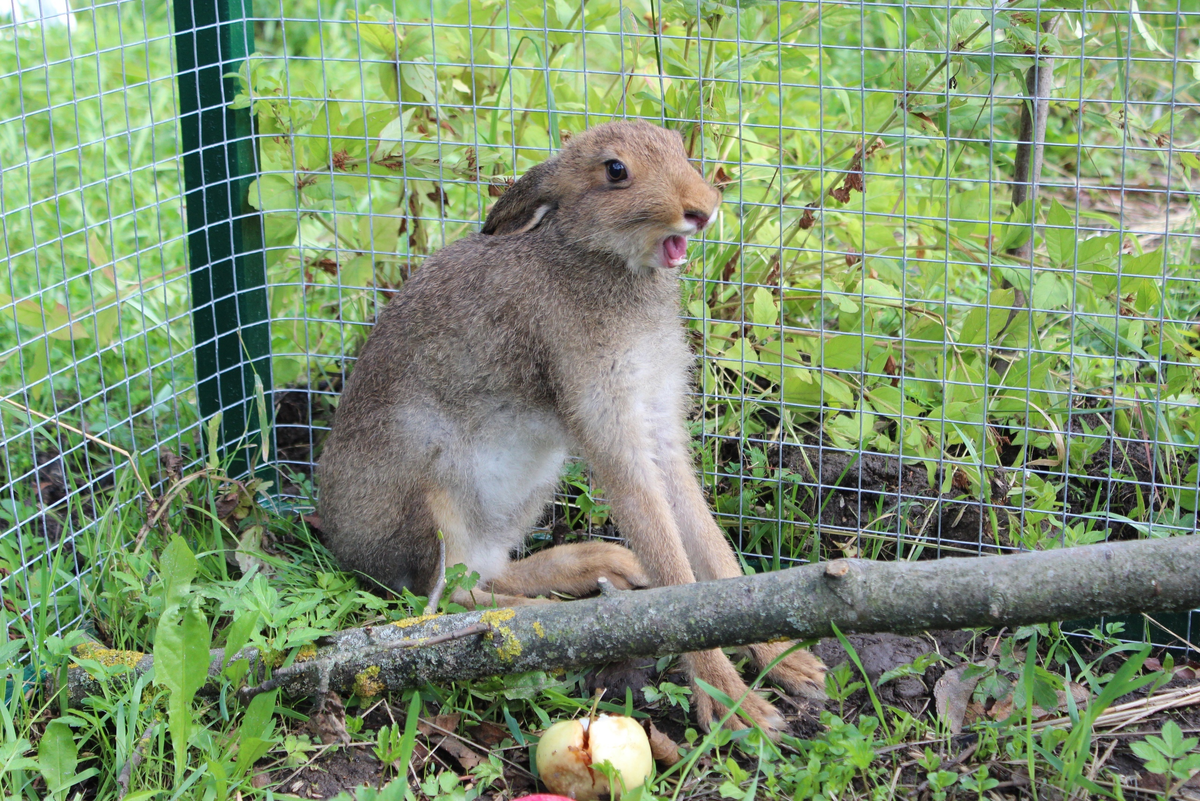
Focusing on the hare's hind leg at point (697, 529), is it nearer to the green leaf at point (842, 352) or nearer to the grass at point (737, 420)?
the grass at point (737, 420)

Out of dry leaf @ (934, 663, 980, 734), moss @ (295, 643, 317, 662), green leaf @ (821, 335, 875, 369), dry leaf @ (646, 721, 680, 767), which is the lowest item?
dry leaf @ (646, 721, 680, 767)

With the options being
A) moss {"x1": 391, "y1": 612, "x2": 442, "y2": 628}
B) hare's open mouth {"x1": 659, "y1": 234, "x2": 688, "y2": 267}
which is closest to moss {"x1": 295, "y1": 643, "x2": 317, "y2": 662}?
moss {"x1": 391, "y1": 612, "x2": 442, "y2": 628}

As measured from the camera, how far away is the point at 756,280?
4.50m

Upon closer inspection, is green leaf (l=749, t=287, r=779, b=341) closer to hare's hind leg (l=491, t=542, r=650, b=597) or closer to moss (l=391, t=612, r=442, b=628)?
hare's hind leg (l=491, t=542, r=650, b=597)

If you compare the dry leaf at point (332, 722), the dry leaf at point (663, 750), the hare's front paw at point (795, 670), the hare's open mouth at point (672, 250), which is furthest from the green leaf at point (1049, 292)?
the dry leaf at point (332, 722)

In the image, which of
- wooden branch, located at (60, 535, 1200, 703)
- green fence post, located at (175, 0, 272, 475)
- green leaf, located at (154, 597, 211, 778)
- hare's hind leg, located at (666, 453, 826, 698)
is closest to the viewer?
wooden branch, located at (60, 535, 1200, 703)

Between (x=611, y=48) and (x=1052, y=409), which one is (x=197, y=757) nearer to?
(x=1052, y=409)

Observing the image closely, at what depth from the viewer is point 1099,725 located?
321 centimetres

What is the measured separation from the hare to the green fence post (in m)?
0.66

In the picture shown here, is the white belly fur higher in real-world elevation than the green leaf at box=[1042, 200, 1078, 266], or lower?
lower

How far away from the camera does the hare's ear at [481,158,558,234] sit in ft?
11.9

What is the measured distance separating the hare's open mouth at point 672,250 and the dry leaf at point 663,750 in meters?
1.32

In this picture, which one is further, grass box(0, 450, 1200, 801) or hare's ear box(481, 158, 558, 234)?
hare's ear box(481, 158, 558, 234)

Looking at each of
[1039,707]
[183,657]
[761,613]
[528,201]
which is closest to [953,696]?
[1039,707]
